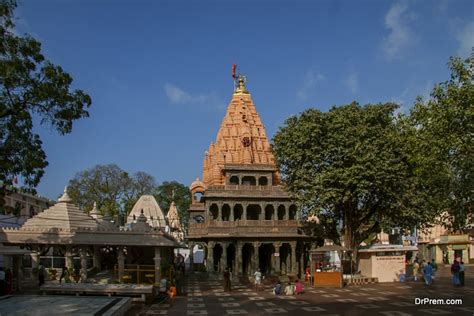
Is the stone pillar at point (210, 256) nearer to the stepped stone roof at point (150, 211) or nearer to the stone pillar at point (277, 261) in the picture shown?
the stone pillar at point (277, 261)

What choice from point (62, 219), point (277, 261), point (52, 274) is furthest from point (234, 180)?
point (52, 274)

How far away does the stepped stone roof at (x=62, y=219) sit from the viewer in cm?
3275

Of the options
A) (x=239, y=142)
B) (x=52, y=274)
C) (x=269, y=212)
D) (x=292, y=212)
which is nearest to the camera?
(x=52, y=274)

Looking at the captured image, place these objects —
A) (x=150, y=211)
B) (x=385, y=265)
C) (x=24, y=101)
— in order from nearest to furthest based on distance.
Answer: (x=24, y=101) < (x=385, y=265) < (x=150, y=211)

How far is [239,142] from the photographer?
5862 centimetres

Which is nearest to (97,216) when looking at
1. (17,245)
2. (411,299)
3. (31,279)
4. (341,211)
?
(31,279)

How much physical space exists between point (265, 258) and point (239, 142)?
13220 millimetres

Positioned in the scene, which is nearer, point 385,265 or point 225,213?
point 385,265

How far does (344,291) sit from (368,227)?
13.9 meters

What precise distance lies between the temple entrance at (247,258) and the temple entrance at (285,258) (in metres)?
3.30

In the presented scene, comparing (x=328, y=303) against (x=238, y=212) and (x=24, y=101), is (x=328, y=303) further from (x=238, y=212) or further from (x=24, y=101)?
(x=238, y=212)

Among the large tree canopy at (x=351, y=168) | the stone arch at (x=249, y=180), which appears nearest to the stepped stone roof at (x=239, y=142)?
the stone arch at (x=249, y=180)

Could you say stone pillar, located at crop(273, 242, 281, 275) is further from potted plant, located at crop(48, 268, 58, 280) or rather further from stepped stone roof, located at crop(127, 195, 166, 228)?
potted plant, located at crop(48, 268, 58, 280)

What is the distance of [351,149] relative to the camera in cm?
3469
